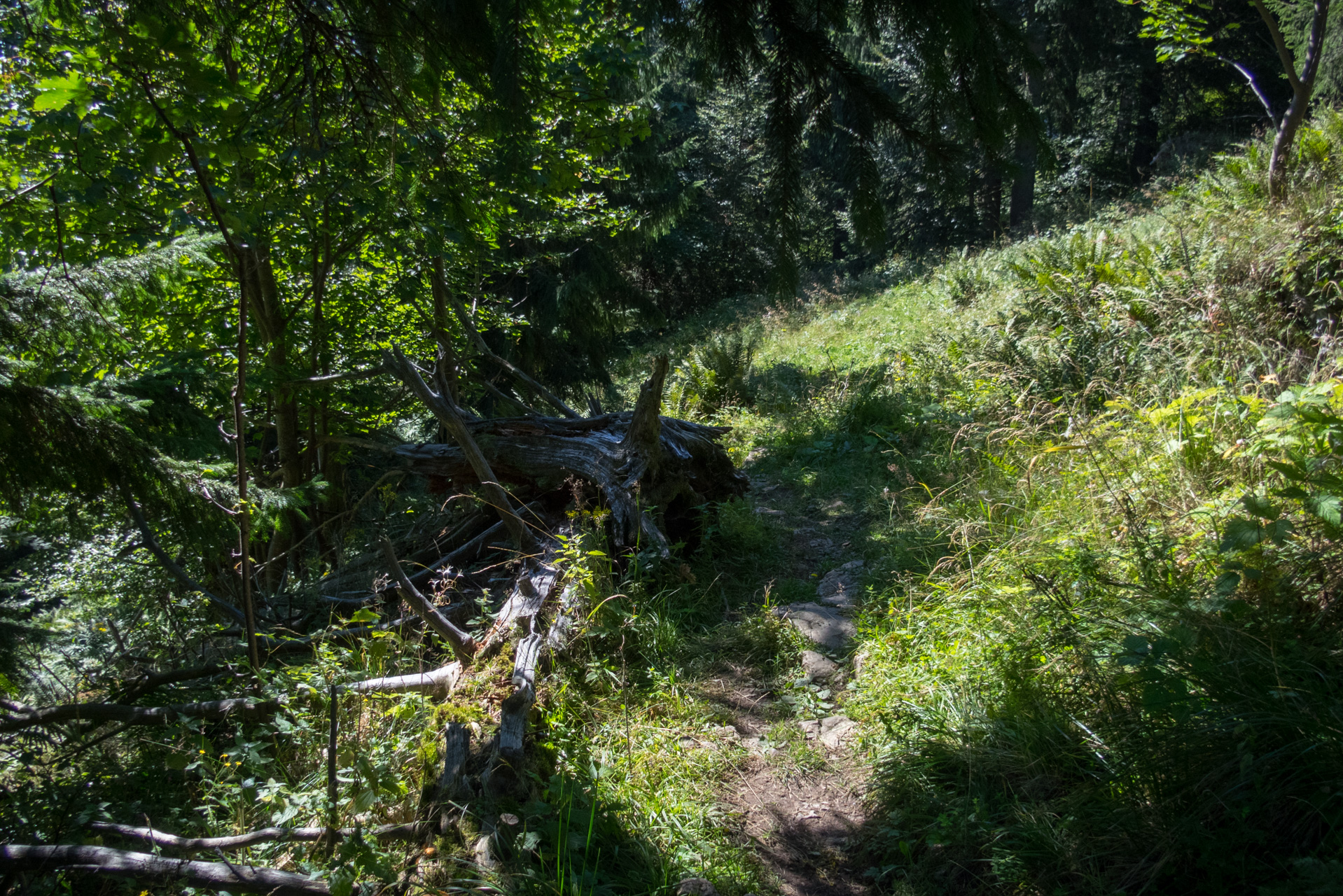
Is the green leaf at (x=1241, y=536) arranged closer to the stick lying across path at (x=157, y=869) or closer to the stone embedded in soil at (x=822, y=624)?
the stone embedded in soil at (x=822, y=624)

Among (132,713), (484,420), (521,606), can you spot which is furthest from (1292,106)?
(132,713)

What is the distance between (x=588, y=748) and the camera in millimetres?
3080

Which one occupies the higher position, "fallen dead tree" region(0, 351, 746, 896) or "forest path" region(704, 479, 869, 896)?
"fallen dead tree" region(0, 351, 746, 896)

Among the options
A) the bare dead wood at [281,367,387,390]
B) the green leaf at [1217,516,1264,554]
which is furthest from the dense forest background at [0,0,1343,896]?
the bare dead wood at [281,367,387,390]

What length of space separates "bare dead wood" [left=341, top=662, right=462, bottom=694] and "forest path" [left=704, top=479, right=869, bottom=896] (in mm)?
1318

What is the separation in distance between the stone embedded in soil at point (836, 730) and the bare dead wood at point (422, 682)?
181 centimetres

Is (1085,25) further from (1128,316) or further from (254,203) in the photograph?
(254,203)

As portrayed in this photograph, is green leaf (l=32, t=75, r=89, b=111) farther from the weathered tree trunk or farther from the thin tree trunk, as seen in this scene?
the weathered tree trunk

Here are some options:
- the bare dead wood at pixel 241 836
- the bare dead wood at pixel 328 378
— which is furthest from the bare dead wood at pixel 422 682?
the bare dead wood at pixel 328 378

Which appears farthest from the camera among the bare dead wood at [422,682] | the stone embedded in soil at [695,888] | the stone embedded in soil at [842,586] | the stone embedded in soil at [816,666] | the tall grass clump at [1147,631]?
the stone embedded in soil at [842,586]

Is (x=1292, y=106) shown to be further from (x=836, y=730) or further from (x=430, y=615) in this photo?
(x=430, y=615)

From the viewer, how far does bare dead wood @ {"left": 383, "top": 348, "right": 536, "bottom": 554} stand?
14.0ft

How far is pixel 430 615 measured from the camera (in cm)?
332

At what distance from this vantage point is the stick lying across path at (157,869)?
2121 mm
